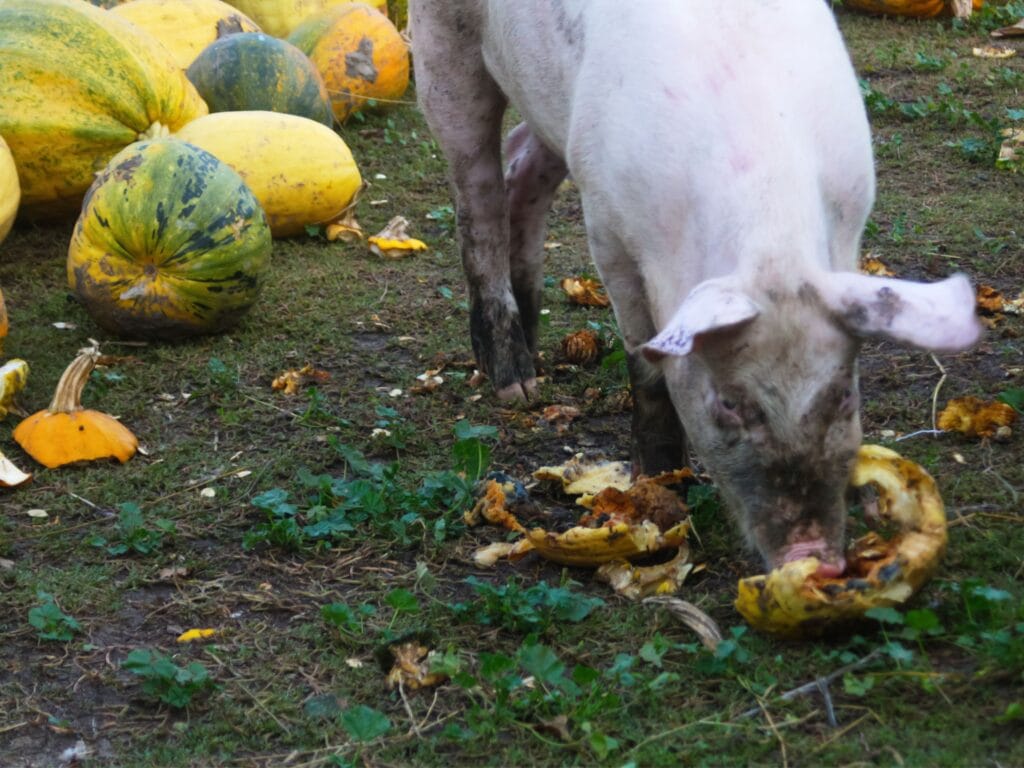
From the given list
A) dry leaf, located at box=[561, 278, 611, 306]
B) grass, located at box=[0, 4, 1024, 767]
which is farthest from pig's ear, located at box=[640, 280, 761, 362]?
dry leaf, located at box=[561, 278, 611, 306]

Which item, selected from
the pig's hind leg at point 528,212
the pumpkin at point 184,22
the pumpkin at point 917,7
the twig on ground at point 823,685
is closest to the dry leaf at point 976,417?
the twig on ground at point 823,685

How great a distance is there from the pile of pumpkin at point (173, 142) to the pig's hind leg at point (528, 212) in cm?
98

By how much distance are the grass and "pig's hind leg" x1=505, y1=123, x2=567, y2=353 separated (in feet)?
1.00

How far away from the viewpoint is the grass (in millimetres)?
2918

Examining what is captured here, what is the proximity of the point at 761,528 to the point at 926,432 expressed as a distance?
123 cm

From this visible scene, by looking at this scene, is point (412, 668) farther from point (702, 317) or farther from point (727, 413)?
point (702, 317)

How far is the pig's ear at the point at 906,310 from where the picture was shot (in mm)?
2947

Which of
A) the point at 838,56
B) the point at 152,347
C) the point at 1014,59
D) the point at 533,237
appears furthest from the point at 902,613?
the point at 1014,59

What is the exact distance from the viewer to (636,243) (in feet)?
12.1

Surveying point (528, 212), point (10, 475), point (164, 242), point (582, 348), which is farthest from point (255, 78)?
point (10, 475)

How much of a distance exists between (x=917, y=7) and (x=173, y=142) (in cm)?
664

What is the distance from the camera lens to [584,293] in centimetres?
590

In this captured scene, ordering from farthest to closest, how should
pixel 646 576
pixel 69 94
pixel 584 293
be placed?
pixel 69 94 → pixel 584 293 → pixel 646 576

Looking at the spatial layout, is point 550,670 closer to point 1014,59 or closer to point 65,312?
point 65,312
